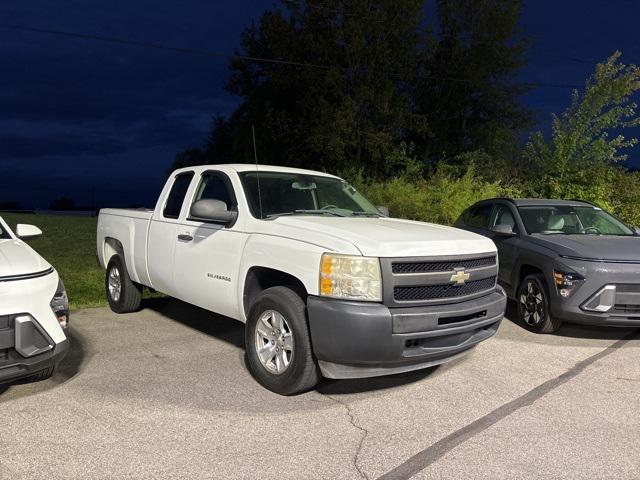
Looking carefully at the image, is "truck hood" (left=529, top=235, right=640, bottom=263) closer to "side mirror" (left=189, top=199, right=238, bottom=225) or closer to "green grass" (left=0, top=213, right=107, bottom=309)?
"side mirror" (left=189, top=199, right=238, bottom=225)

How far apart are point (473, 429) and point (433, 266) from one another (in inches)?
47.4

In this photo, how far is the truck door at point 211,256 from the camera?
5.37 m

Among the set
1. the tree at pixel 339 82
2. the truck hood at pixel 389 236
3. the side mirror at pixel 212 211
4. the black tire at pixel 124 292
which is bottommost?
the black tire at pixel 124 292

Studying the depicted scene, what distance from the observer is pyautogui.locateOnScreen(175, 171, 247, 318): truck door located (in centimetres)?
537

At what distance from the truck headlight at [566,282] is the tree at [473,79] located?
25.6 metres

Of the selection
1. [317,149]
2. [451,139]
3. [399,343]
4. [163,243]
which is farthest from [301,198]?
[451,139]

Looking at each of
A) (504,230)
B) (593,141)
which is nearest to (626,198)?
(593,141)

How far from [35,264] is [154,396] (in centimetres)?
131

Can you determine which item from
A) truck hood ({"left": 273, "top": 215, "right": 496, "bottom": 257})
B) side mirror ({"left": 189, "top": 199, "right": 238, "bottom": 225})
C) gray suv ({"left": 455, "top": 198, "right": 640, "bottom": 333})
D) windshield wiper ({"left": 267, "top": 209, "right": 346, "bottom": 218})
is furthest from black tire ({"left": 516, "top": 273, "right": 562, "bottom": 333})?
side mirror ({"left": 189, "top": 199, "right": 238, "bottom": 225})

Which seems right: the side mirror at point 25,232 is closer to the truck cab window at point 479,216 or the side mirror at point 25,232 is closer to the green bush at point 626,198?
the truck cab window at point 479,216

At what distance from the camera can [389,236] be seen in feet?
15.3

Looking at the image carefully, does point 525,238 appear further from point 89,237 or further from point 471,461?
point 89,237

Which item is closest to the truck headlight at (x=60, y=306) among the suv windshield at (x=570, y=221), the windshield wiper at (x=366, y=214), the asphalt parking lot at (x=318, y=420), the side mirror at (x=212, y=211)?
the asphalt parking lot at (x=318, y=420)

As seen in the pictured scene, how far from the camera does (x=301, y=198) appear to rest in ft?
19.2
